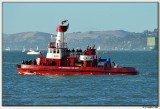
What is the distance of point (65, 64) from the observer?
63031 millimetres

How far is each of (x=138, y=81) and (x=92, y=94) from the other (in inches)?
462

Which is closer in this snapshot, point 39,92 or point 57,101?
point 57,101

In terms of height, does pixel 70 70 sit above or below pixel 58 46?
below

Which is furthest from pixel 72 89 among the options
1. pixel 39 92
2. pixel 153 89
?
pixel 153 89

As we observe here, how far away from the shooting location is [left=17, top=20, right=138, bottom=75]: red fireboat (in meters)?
62.2

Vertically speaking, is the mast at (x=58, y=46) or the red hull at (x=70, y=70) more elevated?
the mast at (x=58, y=46)

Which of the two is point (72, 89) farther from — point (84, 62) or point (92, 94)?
point (84, 62)

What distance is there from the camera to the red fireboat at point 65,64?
62.2 metres

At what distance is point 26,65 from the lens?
207 ft

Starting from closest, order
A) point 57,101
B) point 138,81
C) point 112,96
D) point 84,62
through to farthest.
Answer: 1. point 57,101
2. point 112,96
3. point 138,81
4. point 84,62

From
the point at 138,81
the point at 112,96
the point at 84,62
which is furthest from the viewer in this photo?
the point at 84,62

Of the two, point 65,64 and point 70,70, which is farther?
point 65,64

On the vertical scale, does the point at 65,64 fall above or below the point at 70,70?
above

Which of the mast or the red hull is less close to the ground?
the mast
